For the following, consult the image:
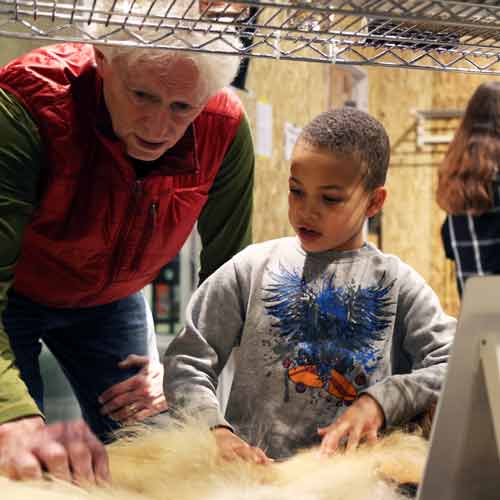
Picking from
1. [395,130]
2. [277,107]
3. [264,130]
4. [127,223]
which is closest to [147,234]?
[127,223]

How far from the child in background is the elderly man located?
0.53m

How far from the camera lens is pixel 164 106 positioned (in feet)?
2.81

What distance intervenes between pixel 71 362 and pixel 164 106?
0.45m

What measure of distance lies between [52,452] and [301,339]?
35 cm

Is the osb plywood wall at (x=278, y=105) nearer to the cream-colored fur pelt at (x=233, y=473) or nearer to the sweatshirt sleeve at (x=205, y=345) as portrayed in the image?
the sweatshirt sleeve at (x=205, y=345)

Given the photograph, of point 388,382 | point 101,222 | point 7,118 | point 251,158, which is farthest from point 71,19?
point 388,382

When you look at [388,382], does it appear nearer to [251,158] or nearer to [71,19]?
[251,158]

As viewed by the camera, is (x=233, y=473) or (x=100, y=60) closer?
(x=233, y=473)

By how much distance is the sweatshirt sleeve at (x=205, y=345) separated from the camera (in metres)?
0.85

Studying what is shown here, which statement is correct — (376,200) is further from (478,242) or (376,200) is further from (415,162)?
(415,162)

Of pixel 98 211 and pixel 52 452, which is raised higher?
pixel 98 211

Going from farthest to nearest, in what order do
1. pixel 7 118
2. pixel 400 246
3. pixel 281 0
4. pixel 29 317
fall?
pixel 400 246 → pixel 29 317 → pixel 7 118 → pixel 281 0

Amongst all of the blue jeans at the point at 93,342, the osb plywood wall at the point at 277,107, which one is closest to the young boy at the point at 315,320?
the blue jeans at the point at 93,342

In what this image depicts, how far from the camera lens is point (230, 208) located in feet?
3.58
